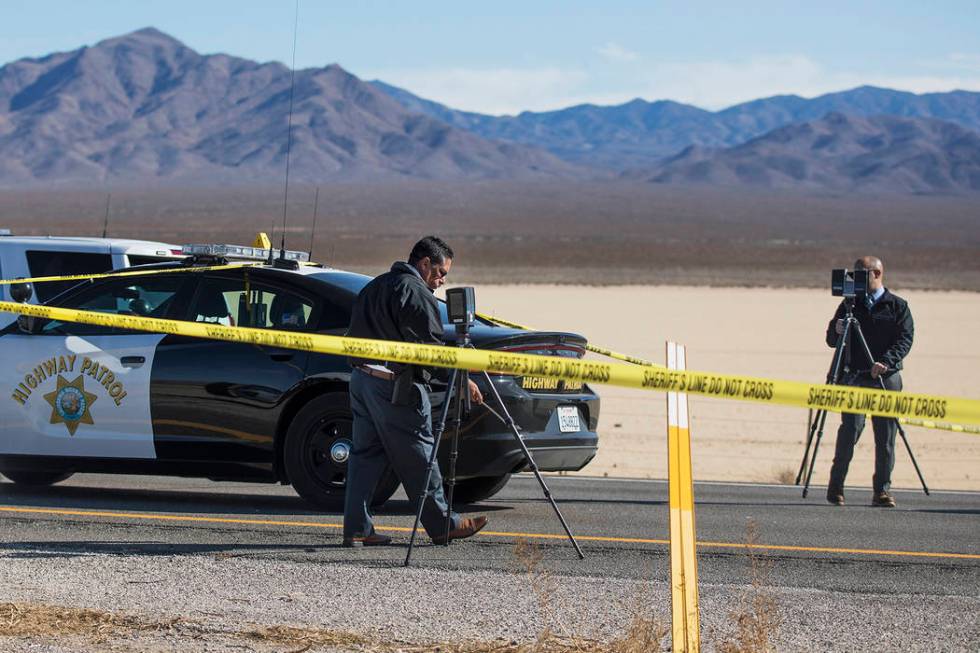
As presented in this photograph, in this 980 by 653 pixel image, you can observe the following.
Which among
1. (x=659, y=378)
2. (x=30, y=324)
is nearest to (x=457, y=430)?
(x=659, y=378)

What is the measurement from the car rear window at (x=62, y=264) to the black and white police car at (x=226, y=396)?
8.37ft

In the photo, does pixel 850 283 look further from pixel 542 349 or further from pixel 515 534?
pixel 515 534

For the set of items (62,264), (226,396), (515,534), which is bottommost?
(515,534)

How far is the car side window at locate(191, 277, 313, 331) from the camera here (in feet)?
31.4

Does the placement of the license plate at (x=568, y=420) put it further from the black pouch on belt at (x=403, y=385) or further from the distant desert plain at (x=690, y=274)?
the distant desert plain at (x=690, y=274)

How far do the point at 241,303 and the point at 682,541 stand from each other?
4818 mm

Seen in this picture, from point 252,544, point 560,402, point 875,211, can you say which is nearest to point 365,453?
point 252,544

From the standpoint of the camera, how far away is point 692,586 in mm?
5449

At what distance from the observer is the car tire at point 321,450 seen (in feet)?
29.8

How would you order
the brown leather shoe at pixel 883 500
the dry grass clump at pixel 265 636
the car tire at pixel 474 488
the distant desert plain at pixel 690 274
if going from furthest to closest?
the distant desert plain at pixel 690 274 → the brown leather shoe at pixel 883 500 → the car tire at pixel 474 488 → the dry grass clump at pixel 265 636

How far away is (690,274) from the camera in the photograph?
198 feet

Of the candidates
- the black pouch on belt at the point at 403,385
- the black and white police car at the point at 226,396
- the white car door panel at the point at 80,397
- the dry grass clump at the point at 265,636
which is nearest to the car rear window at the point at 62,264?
the black and white police car at the point at 226,396

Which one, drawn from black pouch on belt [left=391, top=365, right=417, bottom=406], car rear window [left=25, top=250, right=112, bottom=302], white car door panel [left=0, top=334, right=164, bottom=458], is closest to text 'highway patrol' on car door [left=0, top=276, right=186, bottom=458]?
white car door panel [left=0, top=334, right=164, bottom=458]

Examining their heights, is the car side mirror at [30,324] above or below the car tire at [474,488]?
above
